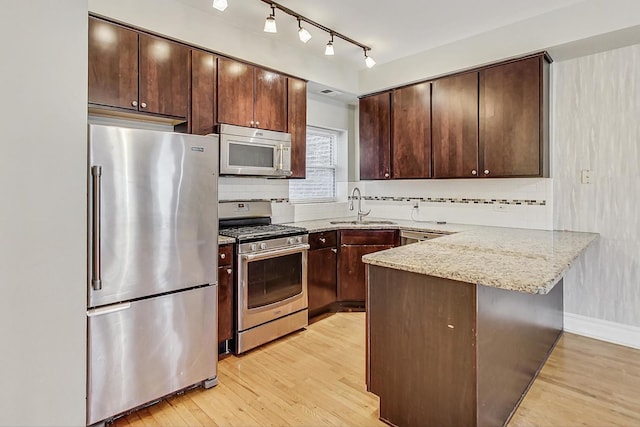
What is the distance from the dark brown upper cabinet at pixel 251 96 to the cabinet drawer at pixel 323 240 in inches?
43.1

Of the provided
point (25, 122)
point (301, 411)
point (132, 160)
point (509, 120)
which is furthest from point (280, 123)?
point (25, 122)

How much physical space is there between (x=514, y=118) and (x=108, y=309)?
3381 millimetres

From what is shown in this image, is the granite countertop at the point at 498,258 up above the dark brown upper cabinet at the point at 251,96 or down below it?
below

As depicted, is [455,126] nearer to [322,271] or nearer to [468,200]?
[468,200]

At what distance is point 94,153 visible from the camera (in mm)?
1833

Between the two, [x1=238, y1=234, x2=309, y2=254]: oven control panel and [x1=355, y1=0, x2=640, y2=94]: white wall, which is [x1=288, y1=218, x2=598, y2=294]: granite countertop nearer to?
[x1=238, y1=234, x2=309, y2=254]: oven control panel

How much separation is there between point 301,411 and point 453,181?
9.37 ft

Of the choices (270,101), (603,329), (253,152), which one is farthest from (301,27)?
(603,329)

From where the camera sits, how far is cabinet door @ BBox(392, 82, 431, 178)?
3.77 meters

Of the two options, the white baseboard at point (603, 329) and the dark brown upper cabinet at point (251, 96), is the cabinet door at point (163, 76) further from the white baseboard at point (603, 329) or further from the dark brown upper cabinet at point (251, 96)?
the white baseboard at point (603, 329)

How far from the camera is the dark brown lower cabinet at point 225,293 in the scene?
263 cm

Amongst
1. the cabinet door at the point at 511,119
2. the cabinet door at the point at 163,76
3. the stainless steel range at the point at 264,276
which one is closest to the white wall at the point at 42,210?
the stainless steel range at the point at 264,276

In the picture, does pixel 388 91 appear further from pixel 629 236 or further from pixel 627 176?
pixel 629 236

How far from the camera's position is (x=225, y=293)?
2670 millimetres
